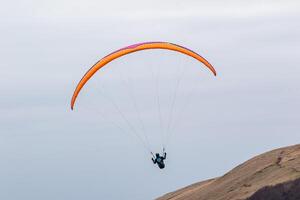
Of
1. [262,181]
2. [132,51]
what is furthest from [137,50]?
[262,181]

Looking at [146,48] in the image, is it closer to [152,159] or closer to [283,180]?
[152,159]

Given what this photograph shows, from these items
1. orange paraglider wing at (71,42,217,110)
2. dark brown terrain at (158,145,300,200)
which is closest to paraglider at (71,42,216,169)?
orange paraglider wing at (71,42,217,110)

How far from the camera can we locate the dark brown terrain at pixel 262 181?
56219 mm

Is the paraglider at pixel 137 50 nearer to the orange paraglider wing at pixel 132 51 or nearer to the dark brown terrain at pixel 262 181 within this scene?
the orange paraglider wing at pixel 132 51

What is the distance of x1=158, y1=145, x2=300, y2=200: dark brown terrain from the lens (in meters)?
56.2

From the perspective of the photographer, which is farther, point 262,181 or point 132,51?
point 262,181

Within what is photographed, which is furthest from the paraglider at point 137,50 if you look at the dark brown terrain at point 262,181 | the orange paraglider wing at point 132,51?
the dark brown terrain at point 262,181

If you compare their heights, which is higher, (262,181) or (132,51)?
(132,51)

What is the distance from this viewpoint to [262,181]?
193 feet

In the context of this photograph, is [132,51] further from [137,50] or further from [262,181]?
[262,181]

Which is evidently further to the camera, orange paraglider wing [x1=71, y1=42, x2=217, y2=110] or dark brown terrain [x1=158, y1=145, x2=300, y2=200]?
dark brown terrain [x1=158, y1=145, x2=300, y2=200]

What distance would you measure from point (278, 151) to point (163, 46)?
1579cm

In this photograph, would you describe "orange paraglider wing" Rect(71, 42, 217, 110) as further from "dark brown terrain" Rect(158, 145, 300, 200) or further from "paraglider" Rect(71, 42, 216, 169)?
"dark brown terrain" Rect(158, 145, 300, 200)

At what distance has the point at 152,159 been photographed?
5428cm
